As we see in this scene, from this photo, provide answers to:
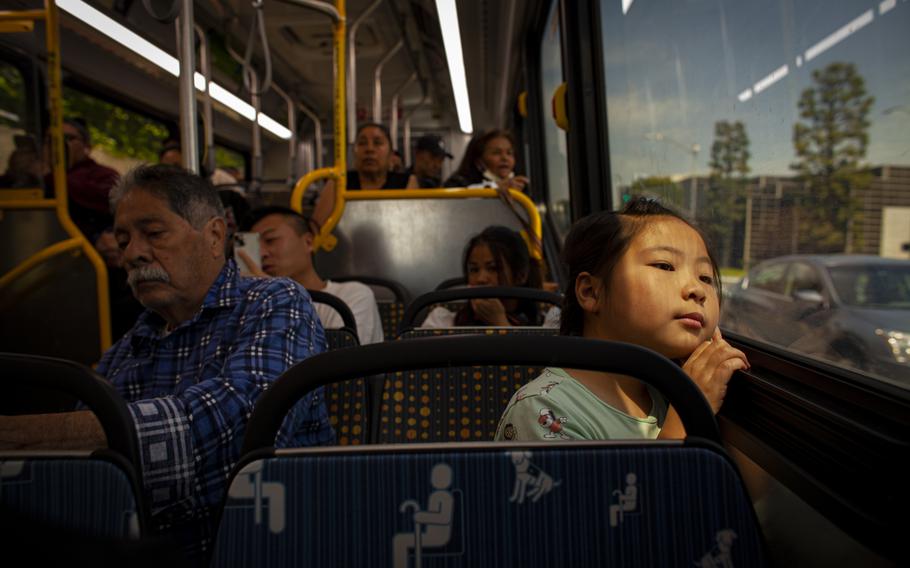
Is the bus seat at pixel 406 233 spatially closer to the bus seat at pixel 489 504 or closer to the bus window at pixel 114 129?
the bus seat at pixel 489 504

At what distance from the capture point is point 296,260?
2.44 m

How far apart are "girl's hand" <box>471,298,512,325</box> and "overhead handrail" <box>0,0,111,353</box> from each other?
1792mm

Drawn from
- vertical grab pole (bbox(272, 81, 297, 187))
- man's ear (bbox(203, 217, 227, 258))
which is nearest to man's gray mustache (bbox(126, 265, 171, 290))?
man's ear (bbox(203, 217, 227, 258))

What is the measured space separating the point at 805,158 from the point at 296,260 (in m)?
1.81

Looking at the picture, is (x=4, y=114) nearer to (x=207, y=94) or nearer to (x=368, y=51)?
(x=207, y=94)

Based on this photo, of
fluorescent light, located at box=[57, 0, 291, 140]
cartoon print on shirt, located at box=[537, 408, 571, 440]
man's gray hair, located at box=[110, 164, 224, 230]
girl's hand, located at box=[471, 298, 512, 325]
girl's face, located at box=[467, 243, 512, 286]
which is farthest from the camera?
fluorescent light, located at box=[57, 0, 291, 140]

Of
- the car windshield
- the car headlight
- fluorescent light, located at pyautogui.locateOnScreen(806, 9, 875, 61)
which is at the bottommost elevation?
the car headlight

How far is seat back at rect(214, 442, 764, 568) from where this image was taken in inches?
22.5

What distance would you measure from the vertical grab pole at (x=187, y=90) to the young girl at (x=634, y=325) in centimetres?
154

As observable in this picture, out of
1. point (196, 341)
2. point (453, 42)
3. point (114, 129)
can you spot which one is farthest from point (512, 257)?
point (114, 129)

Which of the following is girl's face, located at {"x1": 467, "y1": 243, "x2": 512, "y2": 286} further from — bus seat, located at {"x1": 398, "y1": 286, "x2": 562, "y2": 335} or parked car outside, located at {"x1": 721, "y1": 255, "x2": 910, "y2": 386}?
parked car outside, located at {"x1": 721, "y1": 255, "x2": 910, "y2": 386}

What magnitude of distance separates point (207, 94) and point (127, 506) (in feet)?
9.08

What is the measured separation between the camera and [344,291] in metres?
2.41

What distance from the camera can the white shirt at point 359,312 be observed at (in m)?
2.28
